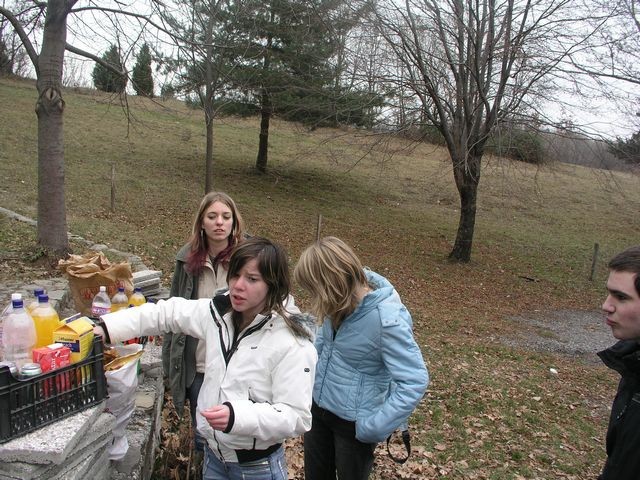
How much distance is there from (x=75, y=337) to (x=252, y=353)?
70cm

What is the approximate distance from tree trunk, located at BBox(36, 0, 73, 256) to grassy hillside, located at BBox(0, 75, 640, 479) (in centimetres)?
110

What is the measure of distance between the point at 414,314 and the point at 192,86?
6378 mm

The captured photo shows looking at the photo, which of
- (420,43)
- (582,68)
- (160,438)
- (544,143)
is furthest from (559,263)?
(160,438)

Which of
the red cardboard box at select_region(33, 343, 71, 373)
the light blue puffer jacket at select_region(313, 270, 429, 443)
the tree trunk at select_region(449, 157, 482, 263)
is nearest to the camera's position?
the red cardboard box at select_region(33, 343, 71, 373)

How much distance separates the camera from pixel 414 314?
9.42 m

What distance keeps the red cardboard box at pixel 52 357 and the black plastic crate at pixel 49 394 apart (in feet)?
0.07

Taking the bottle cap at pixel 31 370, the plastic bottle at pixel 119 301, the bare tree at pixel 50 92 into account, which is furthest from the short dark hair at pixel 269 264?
the bare tree at pixel 50 92

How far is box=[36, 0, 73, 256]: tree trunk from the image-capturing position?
6.07 metres

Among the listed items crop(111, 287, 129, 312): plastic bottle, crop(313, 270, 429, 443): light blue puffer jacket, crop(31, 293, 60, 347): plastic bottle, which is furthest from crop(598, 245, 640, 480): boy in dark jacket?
crop(111, 287, 129, 312): plastic bottle

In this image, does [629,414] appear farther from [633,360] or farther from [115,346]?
[115,346]

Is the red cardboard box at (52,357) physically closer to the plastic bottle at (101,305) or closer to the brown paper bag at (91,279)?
the plastic bottle at (101,305)

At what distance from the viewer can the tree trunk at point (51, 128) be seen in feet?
19.9

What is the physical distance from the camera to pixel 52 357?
1927 millimetres

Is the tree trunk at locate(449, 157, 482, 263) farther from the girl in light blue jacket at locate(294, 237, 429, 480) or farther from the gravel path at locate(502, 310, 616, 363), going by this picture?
the girl in light blue jacket at locate(294, 237, 429, 480)
